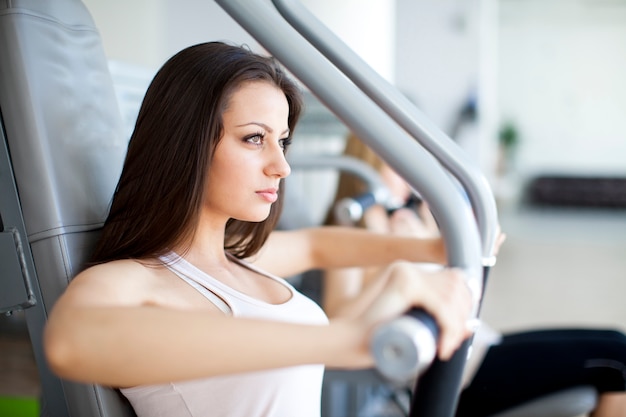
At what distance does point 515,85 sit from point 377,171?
842 cm

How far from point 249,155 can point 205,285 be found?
0.60 feet

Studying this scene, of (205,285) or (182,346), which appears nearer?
(182,346)

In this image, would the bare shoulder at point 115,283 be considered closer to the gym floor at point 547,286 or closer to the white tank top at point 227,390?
the white tank top at point 227,390

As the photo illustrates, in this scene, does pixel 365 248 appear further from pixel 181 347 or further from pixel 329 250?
pixel 181 347

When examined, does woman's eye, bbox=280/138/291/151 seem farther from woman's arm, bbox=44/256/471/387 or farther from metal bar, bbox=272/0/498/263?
woman's arm, bbox=44/256/471/387

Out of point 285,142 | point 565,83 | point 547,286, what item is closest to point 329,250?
point 285,142

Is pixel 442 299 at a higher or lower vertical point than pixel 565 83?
higher

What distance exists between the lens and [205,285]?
0.92 metres

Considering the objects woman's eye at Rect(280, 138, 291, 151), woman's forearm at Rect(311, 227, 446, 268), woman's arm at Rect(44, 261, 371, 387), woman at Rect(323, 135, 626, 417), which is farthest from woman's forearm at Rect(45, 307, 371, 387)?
woman at Rect(323, 135, 626, 417)

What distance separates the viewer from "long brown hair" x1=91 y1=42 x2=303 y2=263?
870mm

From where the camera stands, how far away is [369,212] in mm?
2199

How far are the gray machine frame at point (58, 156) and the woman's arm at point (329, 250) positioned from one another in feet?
1.06

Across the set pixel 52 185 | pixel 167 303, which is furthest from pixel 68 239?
pixel 167 303

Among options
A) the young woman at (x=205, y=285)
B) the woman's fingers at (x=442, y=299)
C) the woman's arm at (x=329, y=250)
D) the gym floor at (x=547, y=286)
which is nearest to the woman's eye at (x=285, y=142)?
the young woman at (x=205, y=285)
